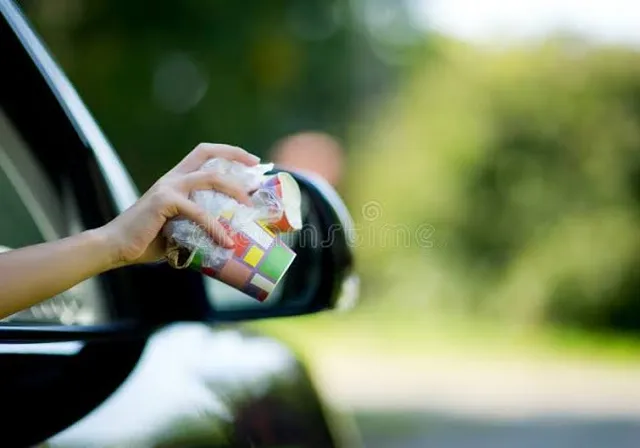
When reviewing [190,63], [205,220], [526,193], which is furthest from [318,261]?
[190,63]

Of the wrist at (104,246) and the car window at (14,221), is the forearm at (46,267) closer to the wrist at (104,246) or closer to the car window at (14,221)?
the wrist at (104,246)

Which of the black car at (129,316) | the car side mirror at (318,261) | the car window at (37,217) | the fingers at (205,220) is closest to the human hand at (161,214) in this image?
the fingers at (205,220)

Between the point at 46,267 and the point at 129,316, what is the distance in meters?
0.73

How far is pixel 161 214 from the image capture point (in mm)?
1691

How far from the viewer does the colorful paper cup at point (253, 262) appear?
1.75 m

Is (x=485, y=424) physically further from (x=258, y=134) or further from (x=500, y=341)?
(x=258, y=134)

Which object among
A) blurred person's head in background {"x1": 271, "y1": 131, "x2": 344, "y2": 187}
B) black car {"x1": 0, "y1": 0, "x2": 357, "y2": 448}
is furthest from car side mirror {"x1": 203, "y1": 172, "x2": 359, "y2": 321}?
blurred person's head in background {"x1": 271, "y1": 131, "x2": 344, "y2": 187}

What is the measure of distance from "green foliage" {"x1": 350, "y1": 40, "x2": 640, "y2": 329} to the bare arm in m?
12.4

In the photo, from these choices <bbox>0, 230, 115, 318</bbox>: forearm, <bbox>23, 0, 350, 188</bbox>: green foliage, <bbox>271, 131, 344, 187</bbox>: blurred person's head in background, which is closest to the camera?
<bbox>0, 230, 115, 318</bbox>: forearm

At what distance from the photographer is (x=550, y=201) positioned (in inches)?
587

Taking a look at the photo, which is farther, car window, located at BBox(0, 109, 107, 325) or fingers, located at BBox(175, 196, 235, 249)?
car window, located at BBox(0, 109, 107, 325)

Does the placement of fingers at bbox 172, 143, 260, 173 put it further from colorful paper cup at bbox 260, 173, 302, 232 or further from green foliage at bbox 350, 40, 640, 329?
green foliage at bbox 350, 40, 640, 329

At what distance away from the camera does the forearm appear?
166 centimetres

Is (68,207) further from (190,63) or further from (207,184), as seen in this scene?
(190,63)
